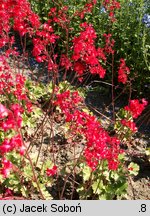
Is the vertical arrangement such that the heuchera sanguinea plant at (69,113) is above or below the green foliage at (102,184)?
above

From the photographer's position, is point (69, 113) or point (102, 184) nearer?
point (69, 113)

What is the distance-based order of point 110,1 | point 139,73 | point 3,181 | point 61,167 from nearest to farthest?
point 3,181, point 61,167, point 139,73, point 110,1

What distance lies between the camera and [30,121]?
14.4 feet

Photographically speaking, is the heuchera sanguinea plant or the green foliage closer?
the heuchera sanguinea plant

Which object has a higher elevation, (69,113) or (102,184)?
(69,113)

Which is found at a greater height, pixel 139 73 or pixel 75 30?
pixel 75 30

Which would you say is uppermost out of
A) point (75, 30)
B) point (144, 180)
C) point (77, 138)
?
point (75, 30)

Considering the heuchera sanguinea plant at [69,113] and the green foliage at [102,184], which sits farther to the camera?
the green foliage at [102,184]

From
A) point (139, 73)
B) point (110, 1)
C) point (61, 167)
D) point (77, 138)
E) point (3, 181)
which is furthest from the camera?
point (110, 1)

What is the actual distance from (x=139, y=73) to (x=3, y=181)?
246 cm

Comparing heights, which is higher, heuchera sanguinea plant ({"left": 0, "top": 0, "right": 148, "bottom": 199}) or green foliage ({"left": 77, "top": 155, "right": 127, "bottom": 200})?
heuchera sanguinea plant ({"left": 0, "top": 0, "right": 148, "bottom": 199})

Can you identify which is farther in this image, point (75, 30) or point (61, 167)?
point (75, 30)

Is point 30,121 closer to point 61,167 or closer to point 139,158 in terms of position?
point 61,167

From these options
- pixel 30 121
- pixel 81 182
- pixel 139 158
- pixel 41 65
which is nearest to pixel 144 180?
pixel 139 158
